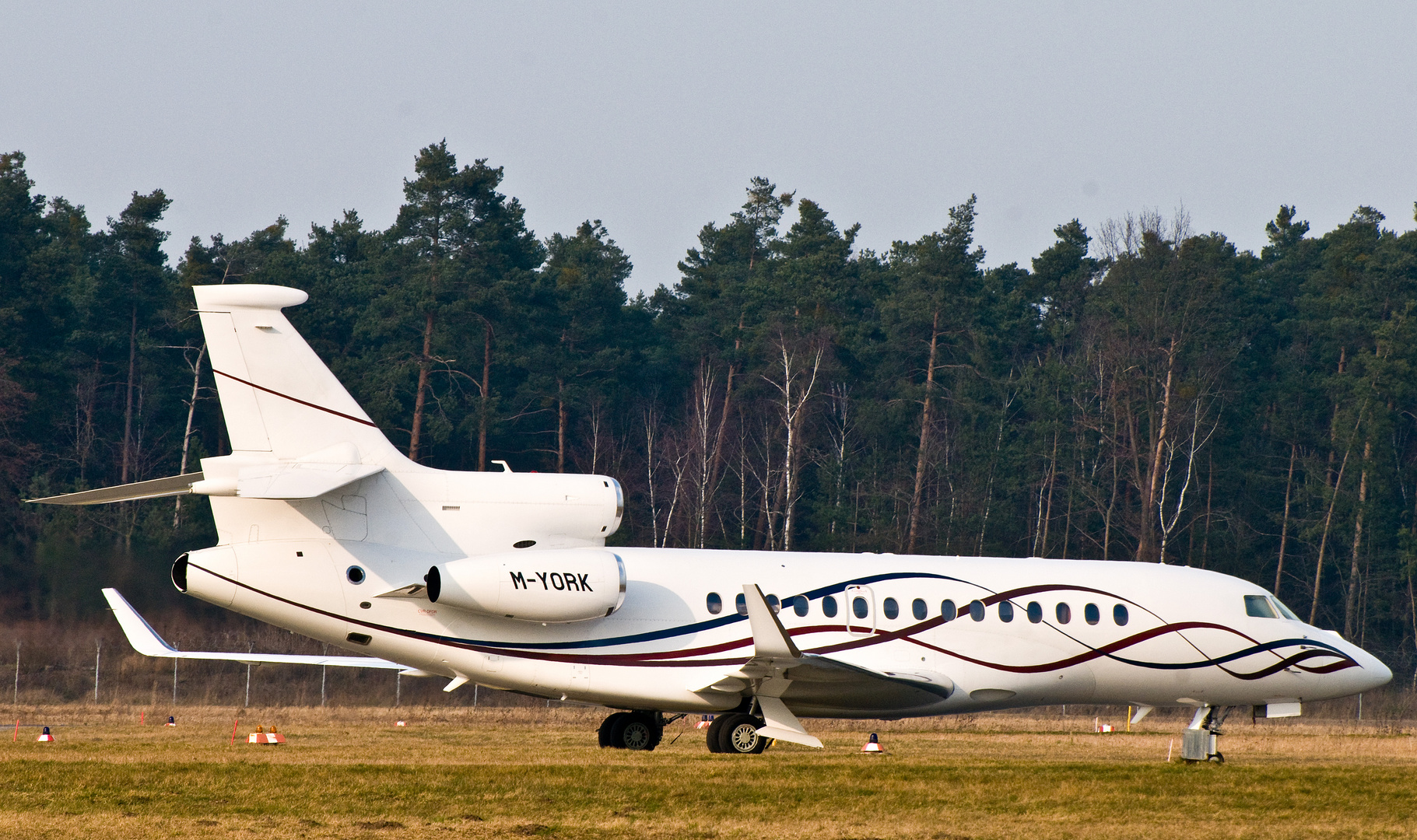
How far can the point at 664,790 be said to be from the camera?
47.1 feet

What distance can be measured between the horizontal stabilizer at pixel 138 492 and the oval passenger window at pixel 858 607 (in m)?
7.45

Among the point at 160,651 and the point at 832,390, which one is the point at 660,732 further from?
the point at 832,390

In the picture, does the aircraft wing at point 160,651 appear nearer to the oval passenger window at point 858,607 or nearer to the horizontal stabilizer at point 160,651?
the horizontal stabilizer at point 160,651

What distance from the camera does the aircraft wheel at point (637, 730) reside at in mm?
19312

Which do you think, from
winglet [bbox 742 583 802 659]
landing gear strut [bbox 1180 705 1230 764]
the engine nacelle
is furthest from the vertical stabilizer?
landing gear strut [bbox 1180 705 1230 764]

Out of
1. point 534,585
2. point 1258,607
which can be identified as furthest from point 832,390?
point 534,585

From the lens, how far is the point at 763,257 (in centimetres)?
6525

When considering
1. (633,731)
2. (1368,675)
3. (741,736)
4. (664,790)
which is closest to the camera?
(664,790)

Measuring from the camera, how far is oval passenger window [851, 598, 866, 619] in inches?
747

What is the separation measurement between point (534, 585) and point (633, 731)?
106 inches

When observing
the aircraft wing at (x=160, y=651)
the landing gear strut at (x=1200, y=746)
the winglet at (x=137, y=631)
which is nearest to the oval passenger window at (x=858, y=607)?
the landing gear strut at (x=1200, y=746)

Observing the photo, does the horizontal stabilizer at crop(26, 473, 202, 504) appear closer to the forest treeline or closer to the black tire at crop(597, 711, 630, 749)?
the black tire at crop(597, 711, 630, 749)

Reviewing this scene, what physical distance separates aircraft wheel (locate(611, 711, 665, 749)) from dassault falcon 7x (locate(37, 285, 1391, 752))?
0.08 feet

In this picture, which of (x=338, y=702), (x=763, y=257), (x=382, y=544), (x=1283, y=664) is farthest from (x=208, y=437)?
(x=1283, y=664)
